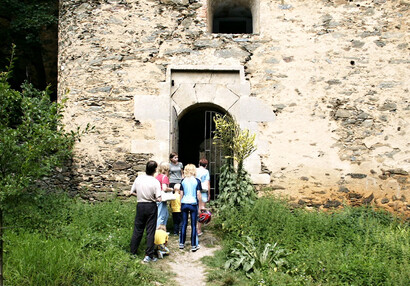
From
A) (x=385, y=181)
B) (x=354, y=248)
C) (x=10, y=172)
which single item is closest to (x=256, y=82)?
(x=385, y=181)

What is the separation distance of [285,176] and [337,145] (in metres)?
1.19

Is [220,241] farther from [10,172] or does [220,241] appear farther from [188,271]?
[10,172]

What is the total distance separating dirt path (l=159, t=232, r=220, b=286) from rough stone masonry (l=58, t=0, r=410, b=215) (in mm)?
2001

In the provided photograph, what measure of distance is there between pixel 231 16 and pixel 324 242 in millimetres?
5729

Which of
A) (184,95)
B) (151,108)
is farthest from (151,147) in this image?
(184,95)

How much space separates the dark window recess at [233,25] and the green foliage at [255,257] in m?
5.39

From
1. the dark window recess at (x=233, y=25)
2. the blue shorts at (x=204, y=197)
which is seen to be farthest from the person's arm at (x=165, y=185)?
the dark window recess at (x=233, y=25)

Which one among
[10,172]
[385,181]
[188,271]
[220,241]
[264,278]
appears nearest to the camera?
[10,172]

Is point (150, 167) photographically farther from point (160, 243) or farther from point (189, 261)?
point (189, 261)

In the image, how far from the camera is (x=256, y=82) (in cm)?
763

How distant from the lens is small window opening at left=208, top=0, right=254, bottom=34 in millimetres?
8328

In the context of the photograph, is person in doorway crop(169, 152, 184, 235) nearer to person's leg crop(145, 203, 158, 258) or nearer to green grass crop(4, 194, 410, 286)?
green grass crop(4, 194, 410, 286)

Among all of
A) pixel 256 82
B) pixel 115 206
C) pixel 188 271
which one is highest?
pixel 256 82

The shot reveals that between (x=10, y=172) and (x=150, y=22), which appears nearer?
(x=10, y=172)
